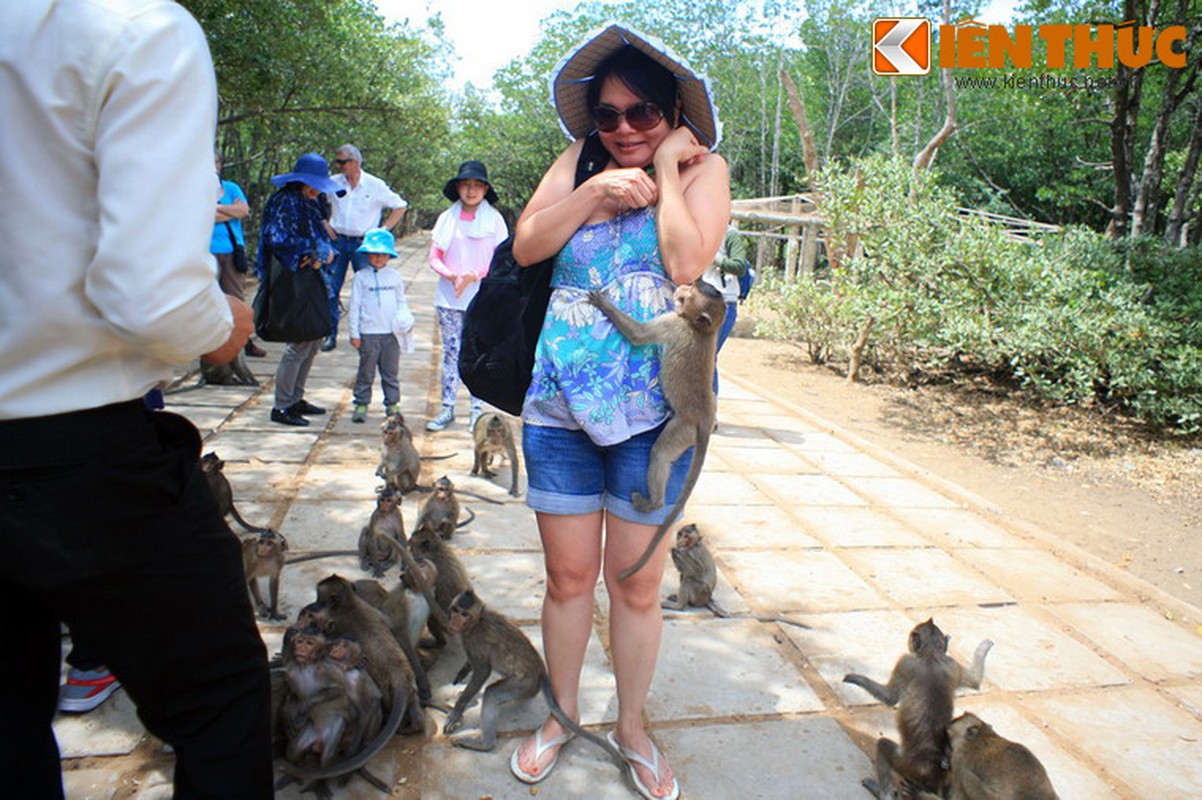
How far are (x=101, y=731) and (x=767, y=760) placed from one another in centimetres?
250

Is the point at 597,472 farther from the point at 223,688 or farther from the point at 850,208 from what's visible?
the point at 850,208

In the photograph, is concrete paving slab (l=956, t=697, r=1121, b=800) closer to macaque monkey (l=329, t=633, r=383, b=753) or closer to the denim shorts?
the denim shorts

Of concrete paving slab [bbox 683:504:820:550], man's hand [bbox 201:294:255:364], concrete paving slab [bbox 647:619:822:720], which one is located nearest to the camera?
man's hand [bbox 201:294:255:364]

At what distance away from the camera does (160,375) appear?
5.63 ft

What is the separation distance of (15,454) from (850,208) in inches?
422

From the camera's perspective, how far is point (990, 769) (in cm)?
268

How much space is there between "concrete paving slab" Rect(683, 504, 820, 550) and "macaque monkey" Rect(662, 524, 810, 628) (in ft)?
2.75

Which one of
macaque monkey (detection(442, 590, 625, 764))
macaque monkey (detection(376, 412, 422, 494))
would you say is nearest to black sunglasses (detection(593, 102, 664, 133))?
macaque monkey (detection(442, 590, 625, 764))

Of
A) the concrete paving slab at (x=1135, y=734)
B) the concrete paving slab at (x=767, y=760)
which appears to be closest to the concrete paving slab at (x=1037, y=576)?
the concrete paving slab at (x=1135, y=734)

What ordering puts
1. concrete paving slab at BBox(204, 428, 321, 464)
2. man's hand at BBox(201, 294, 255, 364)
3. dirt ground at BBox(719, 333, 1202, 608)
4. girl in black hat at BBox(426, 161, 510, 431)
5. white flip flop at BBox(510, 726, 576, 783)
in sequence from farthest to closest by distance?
girl in black hat at BBox(426, 161, 510, 431) → dirt ground at BBox(719, 333, 1202, 608) → concrete paving slab at BBox(204, 428, 321, 464) → white flip flop at BBox(510, 726, 576, 783) → man's hand at BBox(201, 294, 255, 364)

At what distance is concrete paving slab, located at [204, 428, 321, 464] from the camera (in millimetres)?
6113

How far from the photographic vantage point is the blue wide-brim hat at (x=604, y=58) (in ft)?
8.21

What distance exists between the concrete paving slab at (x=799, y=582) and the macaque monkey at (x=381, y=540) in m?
2.04

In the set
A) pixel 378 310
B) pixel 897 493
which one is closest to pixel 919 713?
pixel 897 493
